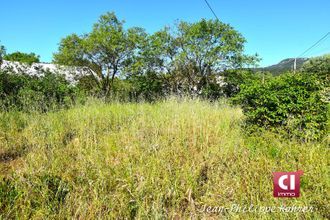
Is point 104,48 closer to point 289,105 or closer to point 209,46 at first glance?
point 209,46

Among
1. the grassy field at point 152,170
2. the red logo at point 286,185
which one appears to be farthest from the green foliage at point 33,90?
the red logo at point 286,185

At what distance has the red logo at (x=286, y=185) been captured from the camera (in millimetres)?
2439

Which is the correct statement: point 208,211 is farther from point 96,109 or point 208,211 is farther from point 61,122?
point 96,109

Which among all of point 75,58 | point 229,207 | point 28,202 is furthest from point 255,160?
point 75,58

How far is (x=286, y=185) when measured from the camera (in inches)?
97.6

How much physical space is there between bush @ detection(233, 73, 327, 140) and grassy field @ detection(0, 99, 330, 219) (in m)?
0.29

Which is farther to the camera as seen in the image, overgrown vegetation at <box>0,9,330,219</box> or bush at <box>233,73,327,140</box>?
bush at <box>233,73,327,140</box>

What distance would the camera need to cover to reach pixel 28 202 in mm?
2268

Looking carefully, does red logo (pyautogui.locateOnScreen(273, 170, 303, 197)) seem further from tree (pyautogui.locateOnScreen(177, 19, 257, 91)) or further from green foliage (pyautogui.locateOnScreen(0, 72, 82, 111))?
tree (pyautogui.locateOnScreen(177, 19, 257, 91))

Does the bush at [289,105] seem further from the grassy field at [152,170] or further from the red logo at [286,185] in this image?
the red logo at [286,185]

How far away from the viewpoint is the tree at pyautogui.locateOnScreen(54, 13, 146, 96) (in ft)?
39.3

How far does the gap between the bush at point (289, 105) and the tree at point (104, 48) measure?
8.34 metres

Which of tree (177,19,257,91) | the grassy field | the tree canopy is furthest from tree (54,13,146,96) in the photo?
the grassy field

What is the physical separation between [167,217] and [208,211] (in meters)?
0.41
